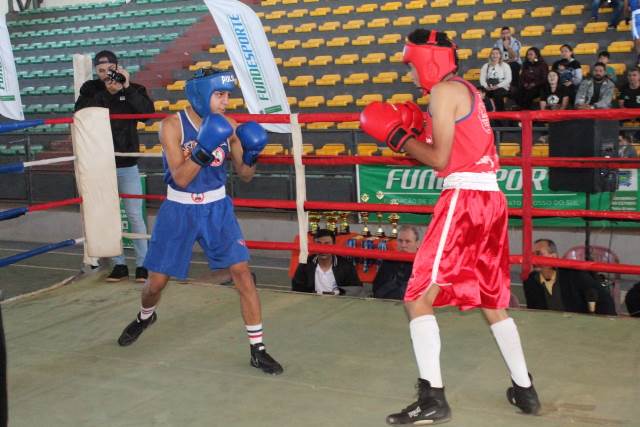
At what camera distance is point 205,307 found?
459 cm

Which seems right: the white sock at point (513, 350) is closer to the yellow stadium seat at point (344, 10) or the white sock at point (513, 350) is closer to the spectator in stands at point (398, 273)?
the spectator in stands at point (398, 273)

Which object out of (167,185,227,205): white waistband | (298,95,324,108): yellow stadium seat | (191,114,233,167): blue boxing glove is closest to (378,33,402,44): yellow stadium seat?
(298,95,324,108): yellow stadium seat

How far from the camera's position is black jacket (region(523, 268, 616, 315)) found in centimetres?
426

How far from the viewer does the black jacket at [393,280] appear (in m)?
4.68

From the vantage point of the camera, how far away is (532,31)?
11.3m

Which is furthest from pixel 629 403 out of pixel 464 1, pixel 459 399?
pixel 464 1

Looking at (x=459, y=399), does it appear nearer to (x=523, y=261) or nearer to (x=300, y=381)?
(x=300, y=381)

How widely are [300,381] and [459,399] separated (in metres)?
0.66

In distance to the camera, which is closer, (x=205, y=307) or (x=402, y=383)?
(x=402, y=383)

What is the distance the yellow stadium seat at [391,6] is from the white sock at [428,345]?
35.0ft

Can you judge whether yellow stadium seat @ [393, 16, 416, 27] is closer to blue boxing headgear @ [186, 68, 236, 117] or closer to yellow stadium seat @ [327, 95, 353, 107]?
yellow stadium seat @ [327, 95, 353, 107]

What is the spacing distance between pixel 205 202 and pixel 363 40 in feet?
30.5

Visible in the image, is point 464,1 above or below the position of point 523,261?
above

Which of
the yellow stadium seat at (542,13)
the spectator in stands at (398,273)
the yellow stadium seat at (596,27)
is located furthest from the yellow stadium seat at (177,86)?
the spectator in stands at (398,273)
